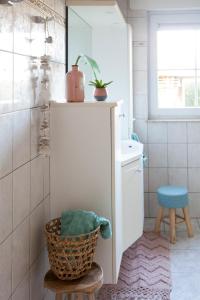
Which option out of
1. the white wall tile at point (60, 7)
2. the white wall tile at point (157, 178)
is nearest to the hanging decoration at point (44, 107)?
the white wall tile at point (60, 7)

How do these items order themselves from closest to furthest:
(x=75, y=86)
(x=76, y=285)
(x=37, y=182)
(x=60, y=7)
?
(x=76, y=285) < (x=37, y=182) < (x=75, y=86) < (x=60, y=7)

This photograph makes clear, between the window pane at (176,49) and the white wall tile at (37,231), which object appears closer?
the white wall tile at (37,231)

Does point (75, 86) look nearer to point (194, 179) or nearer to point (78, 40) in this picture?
point (78, 40)

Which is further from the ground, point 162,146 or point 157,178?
point 162,146

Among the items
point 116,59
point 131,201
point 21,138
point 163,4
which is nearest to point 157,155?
point 116,59

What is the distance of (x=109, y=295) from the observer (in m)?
2.22

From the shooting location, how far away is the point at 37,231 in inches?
67.5

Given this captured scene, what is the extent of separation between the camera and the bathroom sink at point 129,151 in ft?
7.74

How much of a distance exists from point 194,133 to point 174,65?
68cm

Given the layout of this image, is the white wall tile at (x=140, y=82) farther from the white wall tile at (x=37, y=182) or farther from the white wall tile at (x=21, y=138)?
the white wall tile at (x=21, y=138)

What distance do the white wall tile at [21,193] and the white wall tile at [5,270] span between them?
0.11 meters

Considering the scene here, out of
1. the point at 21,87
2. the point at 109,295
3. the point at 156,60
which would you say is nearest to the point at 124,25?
the point at 156,60

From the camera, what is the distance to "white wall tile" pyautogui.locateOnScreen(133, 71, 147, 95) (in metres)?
3.46

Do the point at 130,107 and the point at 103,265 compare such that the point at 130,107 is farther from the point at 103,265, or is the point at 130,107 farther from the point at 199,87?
the point at 103,265
